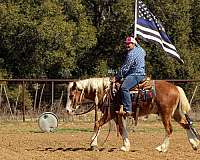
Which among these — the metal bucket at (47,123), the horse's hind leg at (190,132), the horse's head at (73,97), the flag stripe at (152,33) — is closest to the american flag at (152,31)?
the flag stripe at (152,33)

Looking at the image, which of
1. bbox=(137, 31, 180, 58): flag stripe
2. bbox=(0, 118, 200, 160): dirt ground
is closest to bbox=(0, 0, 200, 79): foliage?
bbox=(137, 31, 180, 58): flag stripe

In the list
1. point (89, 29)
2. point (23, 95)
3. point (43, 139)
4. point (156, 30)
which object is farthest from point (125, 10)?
point (43, 139)

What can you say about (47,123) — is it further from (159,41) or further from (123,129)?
(123,129)

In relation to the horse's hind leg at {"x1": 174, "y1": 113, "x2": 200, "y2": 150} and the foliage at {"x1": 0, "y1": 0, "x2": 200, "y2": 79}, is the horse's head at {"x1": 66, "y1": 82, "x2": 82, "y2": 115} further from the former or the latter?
the foliage at {"x1": 0, "y1": 0, "x2": 200, "y2": 79}

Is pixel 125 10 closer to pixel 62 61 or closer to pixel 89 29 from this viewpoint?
pixel 89 29

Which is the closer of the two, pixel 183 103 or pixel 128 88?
pixel 128 88

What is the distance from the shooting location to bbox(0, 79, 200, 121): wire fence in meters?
24.1

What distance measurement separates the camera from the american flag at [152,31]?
51.5 feet

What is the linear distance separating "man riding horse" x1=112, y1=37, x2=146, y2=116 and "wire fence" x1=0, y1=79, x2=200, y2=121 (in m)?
12.5

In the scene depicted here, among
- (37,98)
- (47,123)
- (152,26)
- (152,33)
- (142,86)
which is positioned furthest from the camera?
(37,98)

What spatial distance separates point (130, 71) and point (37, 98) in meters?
16.5

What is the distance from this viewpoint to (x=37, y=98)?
27.3 meters

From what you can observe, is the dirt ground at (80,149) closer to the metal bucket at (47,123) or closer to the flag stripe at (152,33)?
the metal bucket at (47,123)

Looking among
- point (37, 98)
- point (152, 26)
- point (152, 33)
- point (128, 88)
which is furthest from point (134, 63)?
point (37, 98)
